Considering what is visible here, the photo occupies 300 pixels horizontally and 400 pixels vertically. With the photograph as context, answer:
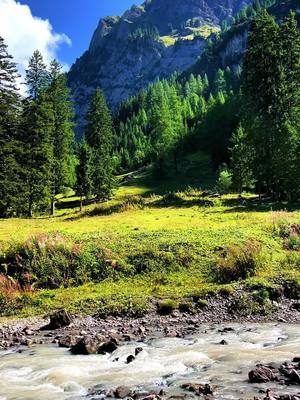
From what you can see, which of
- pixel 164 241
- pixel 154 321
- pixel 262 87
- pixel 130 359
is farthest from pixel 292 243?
pixel 262 87

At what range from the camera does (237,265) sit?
68.6 feet

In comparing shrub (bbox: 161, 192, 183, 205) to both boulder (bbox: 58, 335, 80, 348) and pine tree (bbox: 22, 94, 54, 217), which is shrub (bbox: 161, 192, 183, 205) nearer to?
pine tree (bbox: 22, 94, 54, 217)

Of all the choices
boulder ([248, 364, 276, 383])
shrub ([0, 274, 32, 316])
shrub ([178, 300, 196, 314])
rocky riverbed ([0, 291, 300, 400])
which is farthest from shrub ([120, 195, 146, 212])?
boulder ([248, 364, 276, 383])

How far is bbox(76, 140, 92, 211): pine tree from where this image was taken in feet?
221

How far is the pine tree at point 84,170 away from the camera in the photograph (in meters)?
67.2

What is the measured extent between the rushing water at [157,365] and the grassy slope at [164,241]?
4025mm

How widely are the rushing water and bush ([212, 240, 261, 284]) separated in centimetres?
516

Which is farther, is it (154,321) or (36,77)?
(36,77)

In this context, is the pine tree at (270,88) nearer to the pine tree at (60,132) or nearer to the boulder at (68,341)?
the pine tree at (60,132)

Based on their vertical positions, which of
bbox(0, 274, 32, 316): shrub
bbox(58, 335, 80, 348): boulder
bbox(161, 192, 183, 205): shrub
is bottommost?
bbox(58, 335, 80, 348): boulder

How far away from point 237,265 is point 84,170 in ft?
165

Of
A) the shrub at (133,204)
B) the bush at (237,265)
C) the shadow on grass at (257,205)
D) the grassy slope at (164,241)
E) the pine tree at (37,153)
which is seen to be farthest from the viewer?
the pine tree at (37,153)

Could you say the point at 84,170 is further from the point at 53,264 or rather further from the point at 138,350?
the point at 138,350

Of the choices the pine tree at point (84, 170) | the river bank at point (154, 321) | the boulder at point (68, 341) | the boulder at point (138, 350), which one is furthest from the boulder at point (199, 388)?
the pine tree at point (84, 170)
